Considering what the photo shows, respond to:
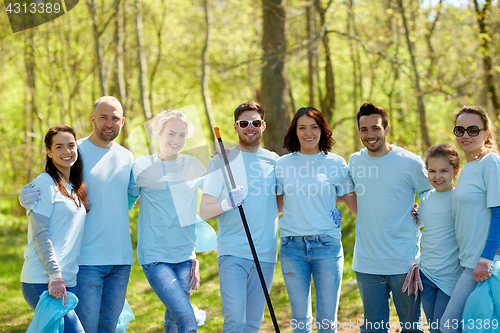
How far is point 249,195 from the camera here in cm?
362

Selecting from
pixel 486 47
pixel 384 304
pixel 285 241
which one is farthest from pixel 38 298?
pixel 486 47

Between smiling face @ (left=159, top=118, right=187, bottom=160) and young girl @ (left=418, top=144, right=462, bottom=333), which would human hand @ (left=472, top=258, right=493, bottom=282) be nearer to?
young girl @ (left=418, top=144, right=462, bottom=333)

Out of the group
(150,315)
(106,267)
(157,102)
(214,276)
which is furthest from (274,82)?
Result: (157,102)

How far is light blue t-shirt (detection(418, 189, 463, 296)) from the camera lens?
338 cm

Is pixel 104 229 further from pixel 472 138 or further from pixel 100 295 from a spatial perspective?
pixel 472 138

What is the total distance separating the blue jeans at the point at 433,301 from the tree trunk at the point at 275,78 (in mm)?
6276

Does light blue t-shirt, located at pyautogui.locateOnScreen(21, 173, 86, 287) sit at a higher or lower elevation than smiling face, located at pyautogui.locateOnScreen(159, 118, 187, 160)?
lower

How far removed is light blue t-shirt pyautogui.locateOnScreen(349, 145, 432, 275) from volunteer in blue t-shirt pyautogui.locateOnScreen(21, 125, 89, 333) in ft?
7.10

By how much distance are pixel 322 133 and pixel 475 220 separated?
1276 millimetres

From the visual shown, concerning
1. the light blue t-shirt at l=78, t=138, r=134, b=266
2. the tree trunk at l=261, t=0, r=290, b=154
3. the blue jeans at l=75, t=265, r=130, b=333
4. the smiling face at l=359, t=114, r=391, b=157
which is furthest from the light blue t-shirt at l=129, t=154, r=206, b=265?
the tree trunk at l=261, t=0, r=290, b=154

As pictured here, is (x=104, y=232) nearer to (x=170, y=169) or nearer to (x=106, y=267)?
(x=106, y=267)

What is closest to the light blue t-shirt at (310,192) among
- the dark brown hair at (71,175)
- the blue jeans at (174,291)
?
the blue jeans at (174,291)

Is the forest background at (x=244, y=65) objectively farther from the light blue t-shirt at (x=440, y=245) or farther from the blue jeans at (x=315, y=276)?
the light blue t-shirt at (x=440, y=245)

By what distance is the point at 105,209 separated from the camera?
3.58 metres
